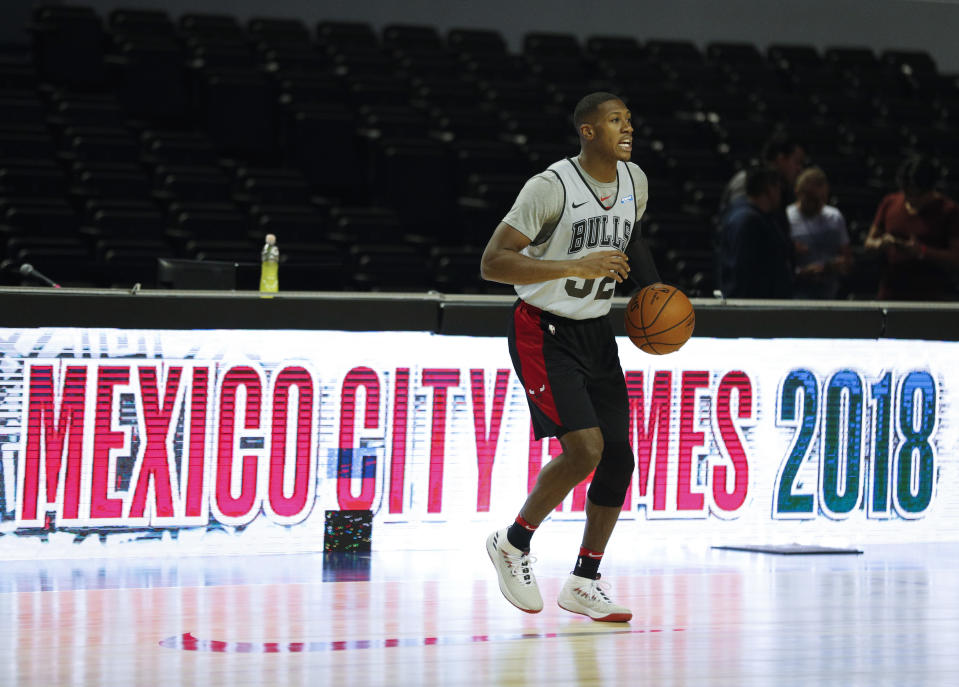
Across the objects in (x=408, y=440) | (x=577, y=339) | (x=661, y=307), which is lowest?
(x=408, y=440)

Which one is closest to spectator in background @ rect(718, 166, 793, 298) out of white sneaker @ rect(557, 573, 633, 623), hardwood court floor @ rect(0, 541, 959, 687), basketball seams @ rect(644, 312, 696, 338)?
hardwood court floor @ rect(0, 541, 959, 687)

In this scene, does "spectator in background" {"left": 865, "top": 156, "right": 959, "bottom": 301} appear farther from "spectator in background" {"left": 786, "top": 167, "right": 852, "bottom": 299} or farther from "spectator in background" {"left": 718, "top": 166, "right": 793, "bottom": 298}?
"spectator in background" {"left": 718, "top": 166, "right": 793, "bottom": 298}

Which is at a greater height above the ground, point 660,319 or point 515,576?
point 660,319

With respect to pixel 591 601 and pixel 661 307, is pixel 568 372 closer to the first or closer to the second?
pixel 661 307

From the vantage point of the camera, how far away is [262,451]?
568 cm

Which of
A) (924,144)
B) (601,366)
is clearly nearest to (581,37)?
(924,144)

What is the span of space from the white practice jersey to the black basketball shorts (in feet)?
0.17

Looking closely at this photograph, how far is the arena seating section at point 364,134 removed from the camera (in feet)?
32.0

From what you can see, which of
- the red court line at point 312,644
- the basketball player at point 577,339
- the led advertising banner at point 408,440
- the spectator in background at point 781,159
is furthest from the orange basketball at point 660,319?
the spectator in background at point 781,159

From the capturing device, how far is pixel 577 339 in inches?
189

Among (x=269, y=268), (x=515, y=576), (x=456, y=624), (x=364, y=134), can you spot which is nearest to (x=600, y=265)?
(x=515, y=576)

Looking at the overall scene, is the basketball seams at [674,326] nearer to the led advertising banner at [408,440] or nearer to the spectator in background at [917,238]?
the led advertising banner at [408,440]

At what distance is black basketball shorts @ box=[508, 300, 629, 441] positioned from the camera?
4688mm

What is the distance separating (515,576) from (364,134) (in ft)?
25.1
